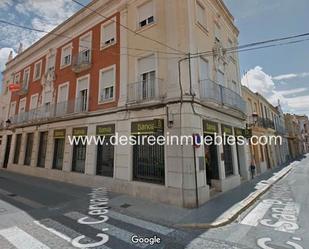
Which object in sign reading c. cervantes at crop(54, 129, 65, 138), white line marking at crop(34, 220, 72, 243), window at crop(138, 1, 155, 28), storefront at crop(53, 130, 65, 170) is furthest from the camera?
storefront at crop(53, 130, 65, 170)

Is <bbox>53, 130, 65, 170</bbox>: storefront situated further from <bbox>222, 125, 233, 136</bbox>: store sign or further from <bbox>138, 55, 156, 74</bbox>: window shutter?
<bbox>222, 125, 233, 136</bbox>: store sign

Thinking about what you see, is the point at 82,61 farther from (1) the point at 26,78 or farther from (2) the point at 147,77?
(1) the point at 26,78

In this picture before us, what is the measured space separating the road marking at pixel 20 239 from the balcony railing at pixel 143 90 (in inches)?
232

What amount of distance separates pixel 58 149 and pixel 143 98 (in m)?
8.03

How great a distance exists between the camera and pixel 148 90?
8.77 m

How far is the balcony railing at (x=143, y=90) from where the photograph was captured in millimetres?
8491

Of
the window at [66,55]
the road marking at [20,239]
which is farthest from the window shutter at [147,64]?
the road marking at [20,239]

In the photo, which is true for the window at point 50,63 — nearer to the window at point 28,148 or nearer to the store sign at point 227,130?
the window at point 28,148

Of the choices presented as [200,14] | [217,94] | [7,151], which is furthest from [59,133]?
[200,14]

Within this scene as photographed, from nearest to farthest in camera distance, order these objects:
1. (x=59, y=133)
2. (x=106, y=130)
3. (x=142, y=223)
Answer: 1. (x=142, y=223)
2. (x=106, y=130)
3. (x=59, y=133)

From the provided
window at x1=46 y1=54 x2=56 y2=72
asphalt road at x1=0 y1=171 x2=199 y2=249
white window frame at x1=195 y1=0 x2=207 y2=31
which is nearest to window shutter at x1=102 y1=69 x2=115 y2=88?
white window frame at x1=195 y1=0 x2=207 y2=31

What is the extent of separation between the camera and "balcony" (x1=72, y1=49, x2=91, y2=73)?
11.7 m

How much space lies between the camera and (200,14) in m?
9.80

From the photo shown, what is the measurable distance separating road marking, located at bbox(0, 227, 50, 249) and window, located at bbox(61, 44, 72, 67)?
1125 cm
